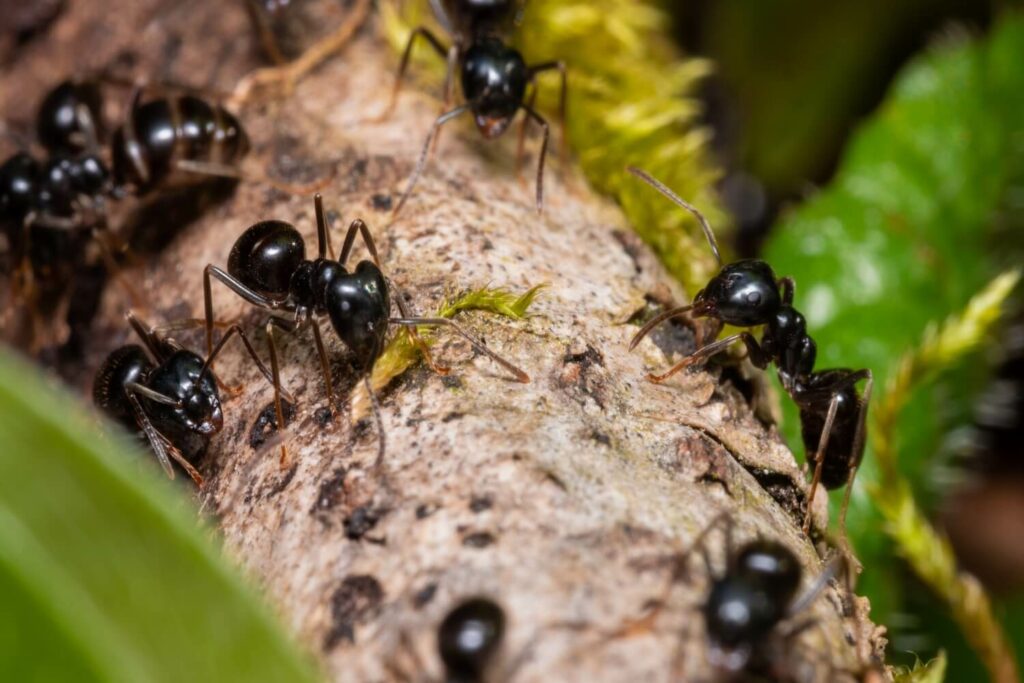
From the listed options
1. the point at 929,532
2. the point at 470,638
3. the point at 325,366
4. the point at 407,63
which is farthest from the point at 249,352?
the point at 929,532

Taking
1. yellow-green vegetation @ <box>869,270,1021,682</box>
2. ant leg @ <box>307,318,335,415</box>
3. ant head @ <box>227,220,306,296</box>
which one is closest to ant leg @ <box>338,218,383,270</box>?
ant head @ <box>227,220,306,296</box>

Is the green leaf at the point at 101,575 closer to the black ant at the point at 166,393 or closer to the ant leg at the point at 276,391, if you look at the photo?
the ant leg at the point at 276,391

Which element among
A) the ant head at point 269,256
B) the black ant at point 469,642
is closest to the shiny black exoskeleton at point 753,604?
the black ant at point 469,642

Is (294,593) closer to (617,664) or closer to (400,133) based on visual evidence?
(617,664)

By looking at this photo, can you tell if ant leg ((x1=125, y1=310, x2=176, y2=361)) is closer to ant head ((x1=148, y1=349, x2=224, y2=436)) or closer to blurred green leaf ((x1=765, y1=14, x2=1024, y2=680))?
ant head ((x1=148, y1=349, x2=224, y2=436))

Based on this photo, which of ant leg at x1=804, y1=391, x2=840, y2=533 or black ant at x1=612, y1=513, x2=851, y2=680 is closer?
black ant at x1=612, y1=513, x2=851, y2=680

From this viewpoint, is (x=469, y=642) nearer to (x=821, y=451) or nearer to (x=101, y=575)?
(x=101, y=575)

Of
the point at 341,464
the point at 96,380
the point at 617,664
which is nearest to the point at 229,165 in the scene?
the point at 96,380
